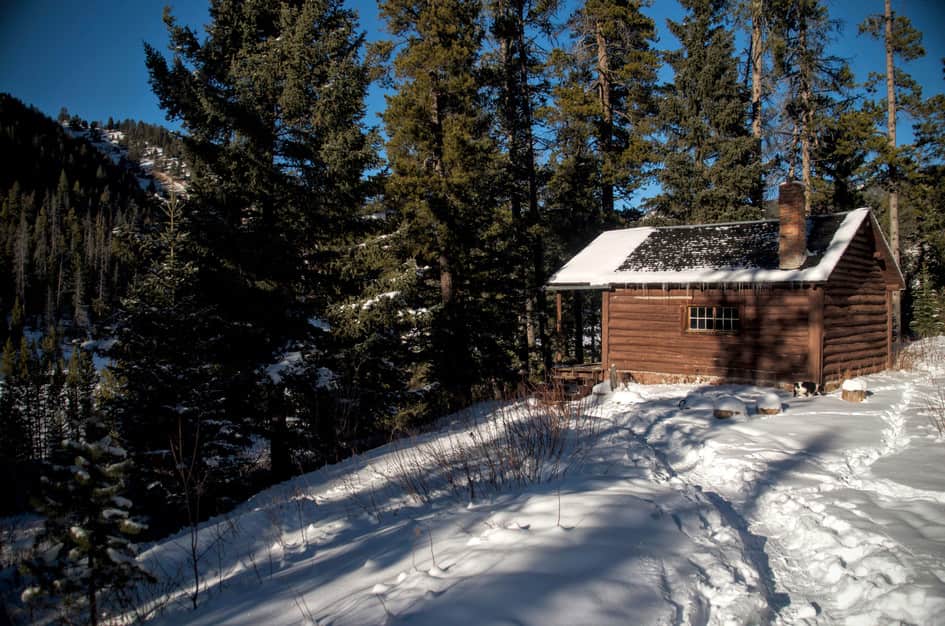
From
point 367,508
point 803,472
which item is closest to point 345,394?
point 367,508

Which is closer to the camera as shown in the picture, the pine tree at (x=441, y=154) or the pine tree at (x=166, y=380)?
the pine tree at (x=166, y=380)

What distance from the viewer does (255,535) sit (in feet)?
18.0

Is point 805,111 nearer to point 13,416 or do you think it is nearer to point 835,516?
point 835,516

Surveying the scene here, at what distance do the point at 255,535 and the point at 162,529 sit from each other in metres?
6.13

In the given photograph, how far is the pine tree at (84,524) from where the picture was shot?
308cm

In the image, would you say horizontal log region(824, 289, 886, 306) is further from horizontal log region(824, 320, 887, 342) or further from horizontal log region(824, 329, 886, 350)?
horizontal log region(824, 329, 886, 350)

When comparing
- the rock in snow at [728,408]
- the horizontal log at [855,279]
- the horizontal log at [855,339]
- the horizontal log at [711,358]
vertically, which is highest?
the horizontal log at [855,279]

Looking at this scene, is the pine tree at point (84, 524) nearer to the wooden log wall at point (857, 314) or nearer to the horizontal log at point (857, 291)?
the wooden log wall at point (857, 314)

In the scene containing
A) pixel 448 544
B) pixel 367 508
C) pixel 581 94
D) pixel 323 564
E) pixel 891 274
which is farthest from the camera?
pixel 581 94

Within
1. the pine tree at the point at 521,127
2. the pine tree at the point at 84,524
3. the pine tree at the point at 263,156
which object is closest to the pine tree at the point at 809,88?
the pine tree at the point at 521,127

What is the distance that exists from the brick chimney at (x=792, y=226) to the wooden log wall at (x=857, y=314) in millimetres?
1437

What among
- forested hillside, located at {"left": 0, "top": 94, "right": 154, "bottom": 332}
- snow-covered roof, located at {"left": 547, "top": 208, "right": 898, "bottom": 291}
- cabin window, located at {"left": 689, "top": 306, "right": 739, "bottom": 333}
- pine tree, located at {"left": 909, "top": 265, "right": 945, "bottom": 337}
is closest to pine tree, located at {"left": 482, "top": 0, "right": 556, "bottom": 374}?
snow-covered roof, located at {"left": 547, "top": 208, "right": 898, "bottom": 291}

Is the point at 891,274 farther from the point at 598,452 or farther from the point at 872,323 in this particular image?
the point at 598,452

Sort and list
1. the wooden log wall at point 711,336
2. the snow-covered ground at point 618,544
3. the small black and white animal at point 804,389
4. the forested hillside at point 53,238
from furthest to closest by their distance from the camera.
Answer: the forested hillside at point 53,238 < the wooden log wall at point 711,336 < the small black and white animal at point 804,389 < the snow-covered ground at point 618,544
